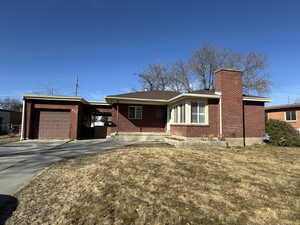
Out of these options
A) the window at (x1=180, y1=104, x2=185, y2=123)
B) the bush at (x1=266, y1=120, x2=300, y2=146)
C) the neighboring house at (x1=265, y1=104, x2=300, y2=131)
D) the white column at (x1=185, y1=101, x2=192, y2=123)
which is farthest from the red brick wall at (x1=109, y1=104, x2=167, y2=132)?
the neighboring house at (x1=265, y1=104, x2=300, y2=131)

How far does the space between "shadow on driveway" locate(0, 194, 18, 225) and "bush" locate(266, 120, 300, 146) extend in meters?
13.9

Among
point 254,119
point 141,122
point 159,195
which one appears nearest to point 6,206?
point 159,195

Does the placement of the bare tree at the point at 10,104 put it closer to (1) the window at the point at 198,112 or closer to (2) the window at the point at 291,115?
(1) the window at the point at 198,112

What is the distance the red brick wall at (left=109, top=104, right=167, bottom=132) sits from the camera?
1380cm

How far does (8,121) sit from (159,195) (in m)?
27.9

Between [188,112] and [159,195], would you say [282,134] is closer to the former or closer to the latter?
[188,112]

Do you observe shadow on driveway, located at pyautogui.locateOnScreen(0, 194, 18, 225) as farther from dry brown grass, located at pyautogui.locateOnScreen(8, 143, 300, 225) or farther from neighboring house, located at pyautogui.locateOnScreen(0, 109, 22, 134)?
neighboring house, located at pyautogui.locateOnScreen(0, 109, 22, 134)

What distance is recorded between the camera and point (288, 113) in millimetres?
18750

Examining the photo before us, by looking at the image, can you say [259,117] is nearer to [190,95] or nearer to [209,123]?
[209,123]

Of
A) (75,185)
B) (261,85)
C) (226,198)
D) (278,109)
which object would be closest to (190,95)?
(226,198)

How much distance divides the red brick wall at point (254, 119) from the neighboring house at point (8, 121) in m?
25.2

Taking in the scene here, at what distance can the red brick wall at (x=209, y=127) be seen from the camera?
10.6 m

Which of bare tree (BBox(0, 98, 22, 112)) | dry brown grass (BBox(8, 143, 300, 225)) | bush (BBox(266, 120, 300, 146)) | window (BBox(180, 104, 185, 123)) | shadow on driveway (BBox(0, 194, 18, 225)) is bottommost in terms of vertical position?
shadow on driveway (BBox(0, 194, 18, 225))

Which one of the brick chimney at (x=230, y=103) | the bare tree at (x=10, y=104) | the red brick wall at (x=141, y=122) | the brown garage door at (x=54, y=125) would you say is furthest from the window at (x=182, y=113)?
the bare tree at (x=10, y=104)
